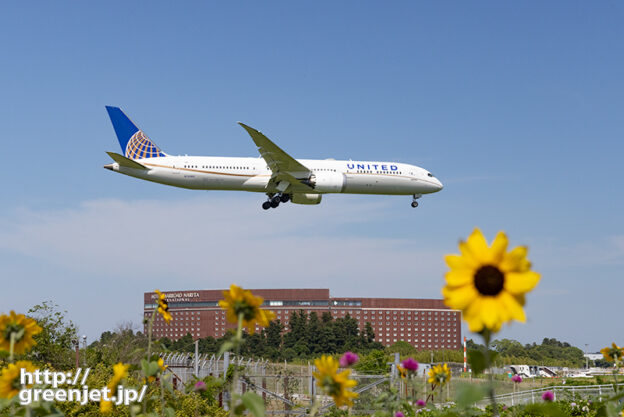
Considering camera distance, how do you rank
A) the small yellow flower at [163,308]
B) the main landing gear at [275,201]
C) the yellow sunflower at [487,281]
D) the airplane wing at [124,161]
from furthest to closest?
the main landing gear at [275,201], the airplane wing at [124,161], the small yellow flower at [163,308], the yellow sunflower at [487,281]

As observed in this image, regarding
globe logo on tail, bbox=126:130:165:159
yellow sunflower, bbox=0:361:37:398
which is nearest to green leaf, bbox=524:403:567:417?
yellow sunflower, bbox=0:361:37:398

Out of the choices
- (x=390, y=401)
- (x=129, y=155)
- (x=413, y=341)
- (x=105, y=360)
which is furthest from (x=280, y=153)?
(x=413, y=341)

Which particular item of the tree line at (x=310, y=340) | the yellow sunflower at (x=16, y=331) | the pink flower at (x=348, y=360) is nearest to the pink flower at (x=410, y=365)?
the pink flower at (x=348, y=360)

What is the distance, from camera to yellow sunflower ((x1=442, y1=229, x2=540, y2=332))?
1895 millimetres

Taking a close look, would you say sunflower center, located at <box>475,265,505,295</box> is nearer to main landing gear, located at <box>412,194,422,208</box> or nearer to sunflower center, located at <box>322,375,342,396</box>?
sunflower center, located at <box>322,375,342,396</box>

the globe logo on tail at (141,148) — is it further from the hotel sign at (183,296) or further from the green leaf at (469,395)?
the hotel sign at (183,296)

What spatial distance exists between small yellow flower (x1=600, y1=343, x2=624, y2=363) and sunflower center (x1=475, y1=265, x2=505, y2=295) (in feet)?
9.36

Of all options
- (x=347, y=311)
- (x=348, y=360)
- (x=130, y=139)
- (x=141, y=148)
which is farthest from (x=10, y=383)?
(x=347, y=311)

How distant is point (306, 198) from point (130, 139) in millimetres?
12193

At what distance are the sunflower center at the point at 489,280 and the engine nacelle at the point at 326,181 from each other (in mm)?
33944

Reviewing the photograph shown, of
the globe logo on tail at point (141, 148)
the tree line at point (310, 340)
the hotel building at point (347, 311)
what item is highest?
the globe logo on tail at point (141, 148)

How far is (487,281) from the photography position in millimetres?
1983

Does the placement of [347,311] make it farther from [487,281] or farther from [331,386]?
[487,281]

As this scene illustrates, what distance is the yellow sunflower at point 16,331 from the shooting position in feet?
9.77
